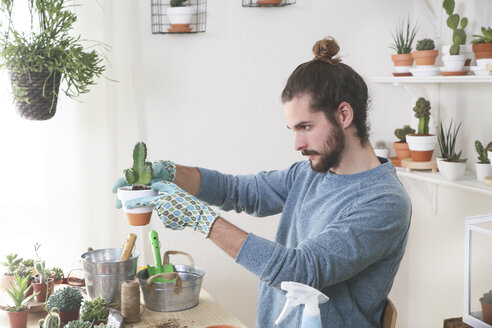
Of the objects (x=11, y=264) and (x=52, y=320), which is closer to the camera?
(x=52, y=320)

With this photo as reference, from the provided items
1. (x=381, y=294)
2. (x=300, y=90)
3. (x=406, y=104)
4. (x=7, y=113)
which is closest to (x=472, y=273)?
(x=381, y=294)

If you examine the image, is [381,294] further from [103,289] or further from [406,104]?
[406,104]

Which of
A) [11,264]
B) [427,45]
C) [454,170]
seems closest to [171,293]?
[11,264]

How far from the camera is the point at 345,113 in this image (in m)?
1.52

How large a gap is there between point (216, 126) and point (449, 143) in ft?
3.23

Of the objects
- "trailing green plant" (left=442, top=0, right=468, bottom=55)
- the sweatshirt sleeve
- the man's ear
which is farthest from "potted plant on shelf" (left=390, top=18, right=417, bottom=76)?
the man's ear

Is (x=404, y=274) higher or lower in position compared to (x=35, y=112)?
lower

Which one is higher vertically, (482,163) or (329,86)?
(329,86)

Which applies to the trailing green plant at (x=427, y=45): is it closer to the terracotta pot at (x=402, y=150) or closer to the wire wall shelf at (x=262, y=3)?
the terracotta pot at (x=402, y=150)

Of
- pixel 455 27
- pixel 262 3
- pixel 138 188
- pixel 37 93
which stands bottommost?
pixel 138 188

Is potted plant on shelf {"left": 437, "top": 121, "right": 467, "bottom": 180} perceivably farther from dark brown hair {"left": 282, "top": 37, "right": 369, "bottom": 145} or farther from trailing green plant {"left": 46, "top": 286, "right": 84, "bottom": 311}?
trailing green plant {"left": 46, "top": 286, "right": 84, "bottom": 311}

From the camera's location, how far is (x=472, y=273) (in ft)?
6.40

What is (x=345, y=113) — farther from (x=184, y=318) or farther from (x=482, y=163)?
(x=482, y=163)

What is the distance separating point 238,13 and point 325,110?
114 cm
